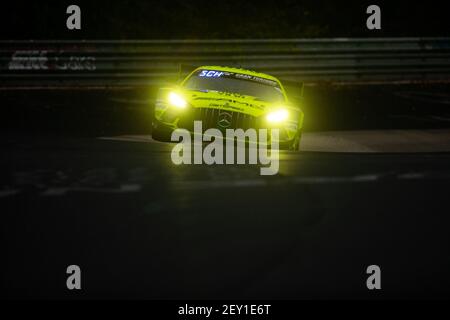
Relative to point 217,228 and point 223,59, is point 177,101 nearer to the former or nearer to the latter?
point 217,228

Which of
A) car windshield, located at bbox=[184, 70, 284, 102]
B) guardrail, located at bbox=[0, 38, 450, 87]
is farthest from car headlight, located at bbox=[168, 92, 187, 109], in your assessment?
guardrail, located at bbox=[0, 38, 450, 87]

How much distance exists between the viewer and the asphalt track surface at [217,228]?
23.7ft

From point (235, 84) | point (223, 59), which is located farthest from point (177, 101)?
point (223, 59)

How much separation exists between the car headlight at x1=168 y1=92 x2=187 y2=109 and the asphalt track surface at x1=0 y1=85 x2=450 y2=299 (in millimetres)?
910

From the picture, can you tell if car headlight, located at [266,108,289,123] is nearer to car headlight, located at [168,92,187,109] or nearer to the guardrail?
car headlight, located at [168,92,187,109]

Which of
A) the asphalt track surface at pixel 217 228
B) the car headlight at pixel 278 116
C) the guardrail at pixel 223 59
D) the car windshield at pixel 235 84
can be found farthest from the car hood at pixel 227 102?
the guardrail at pixel 223 59

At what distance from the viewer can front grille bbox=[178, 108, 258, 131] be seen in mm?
14492

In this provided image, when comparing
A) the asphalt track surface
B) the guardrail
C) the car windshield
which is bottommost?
the asphalt track surface

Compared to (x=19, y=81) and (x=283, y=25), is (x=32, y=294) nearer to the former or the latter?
(x=19, y=81)

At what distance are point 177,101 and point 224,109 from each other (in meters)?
0.65

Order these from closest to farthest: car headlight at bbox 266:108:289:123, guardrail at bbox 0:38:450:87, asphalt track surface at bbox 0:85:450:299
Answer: asphalt track surface at bbox 0:85:450:299 < car headlight at bbox 266:108:289:123 < guardrail at bbox 0:38:450:87

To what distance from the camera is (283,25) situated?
28766 millimetres

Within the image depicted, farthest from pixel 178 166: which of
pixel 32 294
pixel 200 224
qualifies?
pixel 32 294

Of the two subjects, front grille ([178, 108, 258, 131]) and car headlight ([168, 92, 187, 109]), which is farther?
car headlight ([168, 92, 187, 109])
